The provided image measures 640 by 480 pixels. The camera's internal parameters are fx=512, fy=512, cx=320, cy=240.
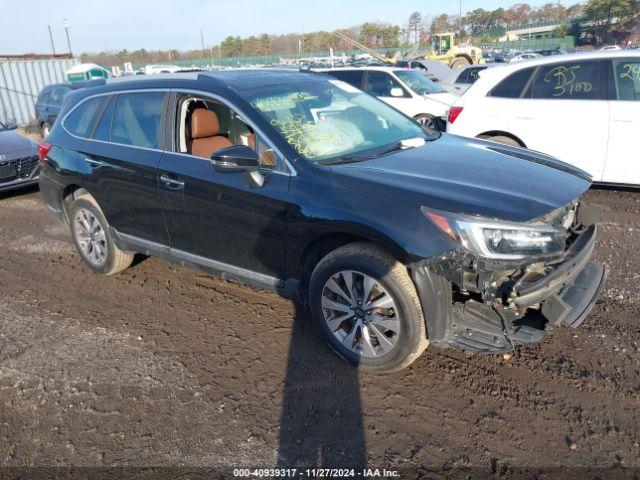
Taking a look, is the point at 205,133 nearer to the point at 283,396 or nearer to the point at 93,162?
the point at 93,162

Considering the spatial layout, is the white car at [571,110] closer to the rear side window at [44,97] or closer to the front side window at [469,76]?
the front side window at [469,76]

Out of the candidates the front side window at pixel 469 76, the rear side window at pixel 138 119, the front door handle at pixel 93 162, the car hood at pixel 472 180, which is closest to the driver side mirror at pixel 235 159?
the car hood at pixel 472 180

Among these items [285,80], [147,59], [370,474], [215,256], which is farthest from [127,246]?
[147,59]

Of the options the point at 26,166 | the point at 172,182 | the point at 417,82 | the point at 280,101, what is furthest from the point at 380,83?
the point at 172,182

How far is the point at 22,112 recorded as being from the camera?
18.9 meters

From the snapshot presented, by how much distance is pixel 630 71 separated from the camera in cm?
593

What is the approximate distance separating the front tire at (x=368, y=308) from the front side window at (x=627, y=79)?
4663 mm

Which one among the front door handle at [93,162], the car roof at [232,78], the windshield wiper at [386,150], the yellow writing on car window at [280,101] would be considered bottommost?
the front door handle at [93,162]

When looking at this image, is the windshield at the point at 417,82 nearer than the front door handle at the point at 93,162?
No

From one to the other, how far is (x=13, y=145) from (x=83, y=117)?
4.37 m

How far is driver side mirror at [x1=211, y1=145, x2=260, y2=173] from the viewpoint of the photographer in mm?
3213

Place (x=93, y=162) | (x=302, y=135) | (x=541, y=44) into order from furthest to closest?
(x=541, y=44) → (x=93, y=162) → (x=302, y=135)

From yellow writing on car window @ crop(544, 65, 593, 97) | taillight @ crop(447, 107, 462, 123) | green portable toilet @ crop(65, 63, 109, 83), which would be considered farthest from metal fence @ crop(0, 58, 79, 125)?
yellow writing on car window @ crop(544, 65, 593, 97)

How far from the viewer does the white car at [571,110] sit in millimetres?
5895
